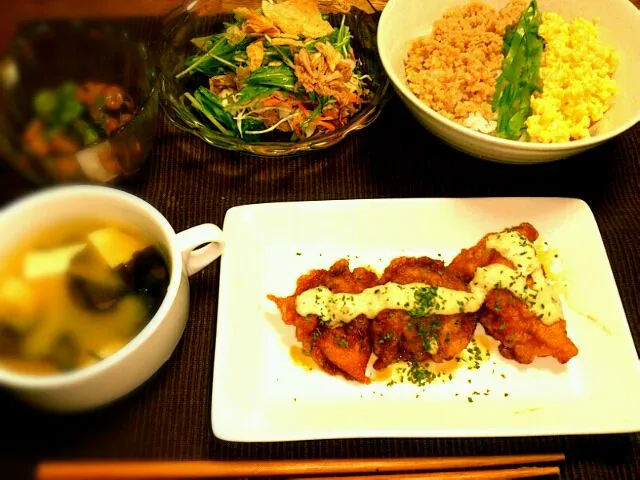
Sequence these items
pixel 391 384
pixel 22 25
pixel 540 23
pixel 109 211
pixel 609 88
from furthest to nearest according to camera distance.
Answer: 1. pixel 540 23
2. pixel 609 88
3. pixel 391 384
4. pixel 109 211
5. pixel 22 25

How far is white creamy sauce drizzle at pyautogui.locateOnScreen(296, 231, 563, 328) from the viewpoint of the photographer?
141 cm

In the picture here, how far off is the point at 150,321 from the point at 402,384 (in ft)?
2.05

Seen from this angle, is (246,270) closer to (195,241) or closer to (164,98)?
(195,241)

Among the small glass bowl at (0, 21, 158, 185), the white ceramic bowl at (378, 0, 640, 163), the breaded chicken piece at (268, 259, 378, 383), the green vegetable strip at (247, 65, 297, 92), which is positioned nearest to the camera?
the small glass bowl at (0, 21, 158, 185)

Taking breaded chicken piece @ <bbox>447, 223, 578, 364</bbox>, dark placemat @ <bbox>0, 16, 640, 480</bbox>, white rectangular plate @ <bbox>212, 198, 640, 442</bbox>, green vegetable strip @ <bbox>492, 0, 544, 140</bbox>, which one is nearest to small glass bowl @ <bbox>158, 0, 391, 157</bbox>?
dark placemat @ <bbox>0, 16, 640, 480</bbox>

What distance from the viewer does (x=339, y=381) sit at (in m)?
1.40

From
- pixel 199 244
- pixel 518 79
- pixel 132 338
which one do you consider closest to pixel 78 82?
pixel 199 244

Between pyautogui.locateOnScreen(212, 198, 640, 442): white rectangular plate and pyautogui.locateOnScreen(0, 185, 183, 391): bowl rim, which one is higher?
pyautogui.locateOnScreen(0, 185, 183, 391): bowl rim

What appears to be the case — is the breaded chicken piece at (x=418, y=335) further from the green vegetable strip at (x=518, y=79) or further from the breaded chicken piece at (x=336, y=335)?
the green vegetable strip at (x=518, y=79)

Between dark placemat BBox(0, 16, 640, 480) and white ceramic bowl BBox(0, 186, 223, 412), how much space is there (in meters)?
0.15

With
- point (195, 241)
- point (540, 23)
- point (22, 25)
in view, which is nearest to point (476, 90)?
point (540, 23)

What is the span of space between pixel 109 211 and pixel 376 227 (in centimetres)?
72

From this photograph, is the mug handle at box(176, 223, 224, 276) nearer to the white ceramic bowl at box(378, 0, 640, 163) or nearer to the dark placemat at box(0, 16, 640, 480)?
the dark placemat at box(0, 16, 640, 480)

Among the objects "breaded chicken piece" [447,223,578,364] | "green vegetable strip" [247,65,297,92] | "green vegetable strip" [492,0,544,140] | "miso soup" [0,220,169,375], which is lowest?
"breaded chicken piece" [447,223,578,364]
